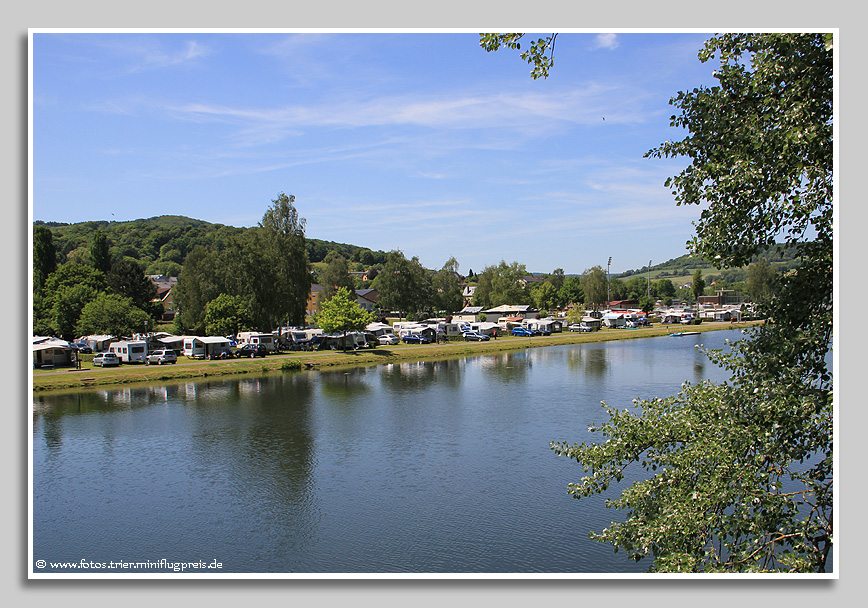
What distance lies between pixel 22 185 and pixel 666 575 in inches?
357

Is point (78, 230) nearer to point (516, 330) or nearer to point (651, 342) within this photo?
point (516, 330)

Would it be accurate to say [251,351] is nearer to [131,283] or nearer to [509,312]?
[131,283]

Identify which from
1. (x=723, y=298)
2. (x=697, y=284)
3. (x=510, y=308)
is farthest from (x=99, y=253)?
(x=723, y=298)

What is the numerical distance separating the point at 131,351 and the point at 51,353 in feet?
15.0

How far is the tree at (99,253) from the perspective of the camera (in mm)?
64625

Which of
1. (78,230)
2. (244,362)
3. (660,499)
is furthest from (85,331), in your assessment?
(660,499)

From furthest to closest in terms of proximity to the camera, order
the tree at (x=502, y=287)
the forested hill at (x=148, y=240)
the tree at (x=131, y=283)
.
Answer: the tree at (x=502, y=287), the forested hill at (x=148, y=240), the tree at (x=131, y=283)

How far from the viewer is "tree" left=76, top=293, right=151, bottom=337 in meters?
47.0

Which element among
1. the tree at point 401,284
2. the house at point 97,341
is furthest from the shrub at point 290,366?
the tree at point 401,284

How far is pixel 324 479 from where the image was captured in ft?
62.4

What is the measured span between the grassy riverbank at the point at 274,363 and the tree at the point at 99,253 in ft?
81.1

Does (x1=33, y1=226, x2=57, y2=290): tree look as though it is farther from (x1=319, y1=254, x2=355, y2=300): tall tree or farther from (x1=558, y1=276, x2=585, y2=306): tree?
(x1=558, y1=276, x2=585, y2=306): tree

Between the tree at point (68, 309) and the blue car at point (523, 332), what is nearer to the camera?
the tree at point (68, 309)

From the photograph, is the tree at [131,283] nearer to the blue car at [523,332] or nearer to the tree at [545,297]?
the blue car at [523,332]
